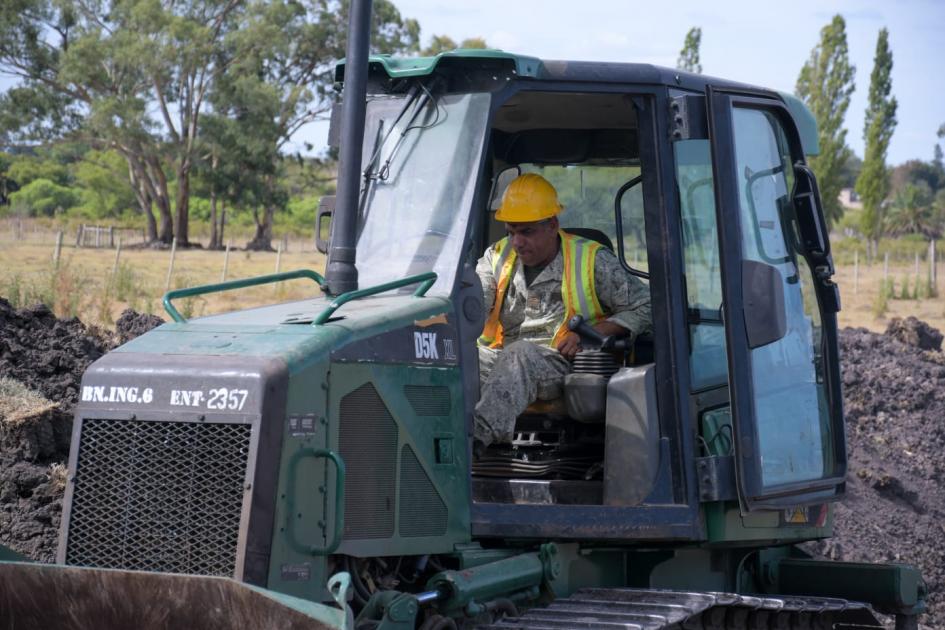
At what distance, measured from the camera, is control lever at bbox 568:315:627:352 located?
6.13m

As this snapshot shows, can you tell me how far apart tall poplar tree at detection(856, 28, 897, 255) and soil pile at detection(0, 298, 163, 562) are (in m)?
47.6

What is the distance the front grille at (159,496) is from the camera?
184 inches

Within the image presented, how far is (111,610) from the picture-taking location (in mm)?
4457

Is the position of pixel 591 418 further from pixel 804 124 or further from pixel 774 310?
pixel 804 124

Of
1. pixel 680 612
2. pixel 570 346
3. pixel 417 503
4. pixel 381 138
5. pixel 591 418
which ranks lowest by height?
pixel 680 612

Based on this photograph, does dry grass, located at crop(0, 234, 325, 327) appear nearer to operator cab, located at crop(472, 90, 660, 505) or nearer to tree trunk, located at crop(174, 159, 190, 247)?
tree trunk, located at crop(174, 159, 190, 247)

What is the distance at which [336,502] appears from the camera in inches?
189

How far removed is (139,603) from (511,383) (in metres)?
1.96

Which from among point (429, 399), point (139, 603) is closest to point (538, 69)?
point (429, 399)

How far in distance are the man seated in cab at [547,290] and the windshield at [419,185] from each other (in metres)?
0.65

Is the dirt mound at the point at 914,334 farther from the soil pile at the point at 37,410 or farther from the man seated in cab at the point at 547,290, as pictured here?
the man seated in cab at the point at 547,290

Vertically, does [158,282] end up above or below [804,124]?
above

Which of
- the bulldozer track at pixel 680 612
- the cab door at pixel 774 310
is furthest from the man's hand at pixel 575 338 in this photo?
the bulldozer track at pixel 680 612

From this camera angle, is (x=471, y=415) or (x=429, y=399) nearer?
(x=429, y=399)
